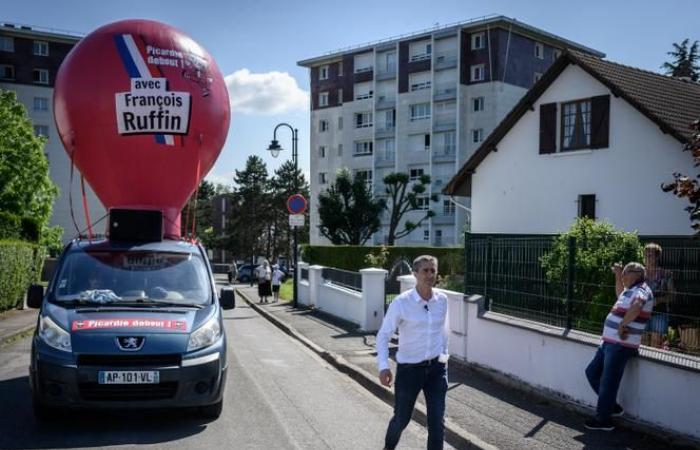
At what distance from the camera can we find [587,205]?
2247 cm

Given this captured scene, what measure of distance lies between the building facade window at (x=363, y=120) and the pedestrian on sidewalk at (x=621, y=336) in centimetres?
6223

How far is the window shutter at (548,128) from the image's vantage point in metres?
23.4

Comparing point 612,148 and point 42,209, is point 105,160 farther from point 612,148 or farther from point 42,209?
point 42,209

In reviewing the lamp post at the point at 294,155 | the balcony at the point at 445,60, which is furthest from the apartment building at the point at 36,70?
the lamp post at the point at 294,155

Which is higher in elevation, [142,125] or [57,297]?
[142,125]

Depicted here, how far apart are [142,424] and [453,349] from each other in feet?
18.1

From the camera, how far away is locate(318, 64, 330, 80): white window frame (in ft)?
240

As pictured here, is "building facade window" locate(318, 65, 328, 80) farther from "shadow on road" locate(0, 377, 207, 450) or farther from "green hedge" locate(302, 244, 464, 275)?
"shadow on road" locate(0, 377, 207, 450)

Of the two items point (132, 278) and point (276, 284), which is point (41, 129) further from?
point (132, 278)

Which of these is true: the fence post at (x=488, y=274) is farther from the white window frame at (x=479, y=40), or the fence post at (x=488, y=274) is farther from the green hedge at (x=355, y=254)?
the white window frame at (x=479, y=40)

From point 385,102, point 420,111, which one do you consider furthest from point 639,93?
point 385,102

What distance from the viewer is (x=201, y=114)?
10.7m

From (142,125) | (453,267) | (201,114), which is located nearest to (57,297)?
(142,125)

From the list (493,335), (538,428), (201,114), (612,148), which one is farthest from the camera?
(612,148)
